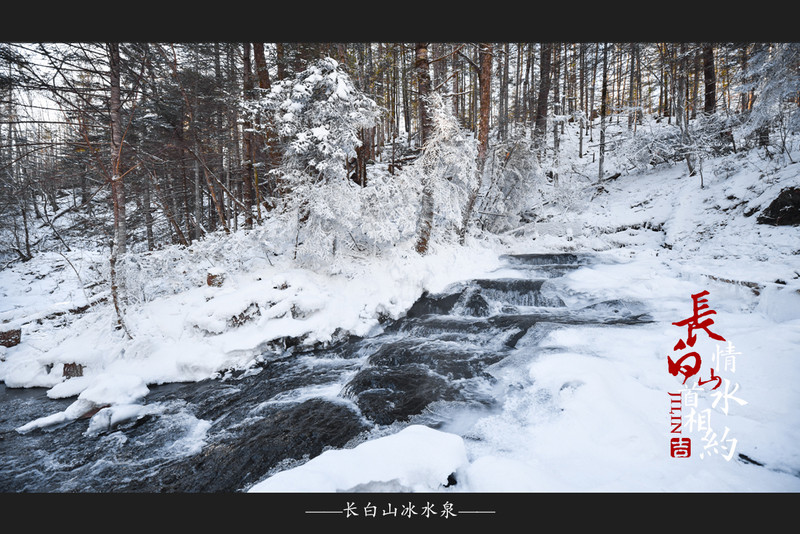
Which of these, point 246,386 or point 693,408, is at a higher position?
point 693,408

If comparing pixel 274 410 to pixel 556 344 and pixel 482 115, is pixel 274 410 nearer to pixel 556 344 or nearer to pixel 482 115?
pixel 556 344

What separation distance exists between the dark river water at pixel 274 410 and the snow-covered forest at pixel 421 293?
6 cm

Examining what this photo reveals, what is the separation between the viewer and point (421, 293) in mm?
8320

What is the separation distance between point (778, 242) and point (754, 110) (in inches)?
201

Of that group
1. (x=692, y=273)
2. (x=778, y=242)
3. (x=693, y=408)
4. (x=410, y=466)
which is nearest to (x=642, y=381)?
(x=693, y=408)

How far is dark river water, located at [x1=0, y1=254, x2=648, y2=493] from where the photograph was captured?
3521 mm

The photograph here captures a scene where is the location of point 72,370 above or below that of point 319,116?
below

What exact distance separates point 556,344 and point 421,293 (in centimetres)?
384

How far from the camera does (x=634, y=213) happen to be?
11.9 metres

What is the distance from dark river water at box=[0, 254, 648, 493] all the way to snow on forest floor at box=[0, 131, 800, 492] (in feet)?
1.22

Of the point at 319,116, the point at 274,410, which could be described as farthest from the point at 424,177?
the point at 274,410

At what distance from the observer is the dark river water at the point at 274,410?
11.6 ft

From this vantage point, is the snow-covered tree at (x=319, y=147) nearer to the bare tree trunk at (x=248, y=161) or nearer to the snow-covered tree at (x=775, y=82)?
the bare tree trunk at (x=248, y=161)

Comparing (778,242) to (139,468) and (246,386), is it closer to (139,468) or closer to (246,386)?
(246,386)
